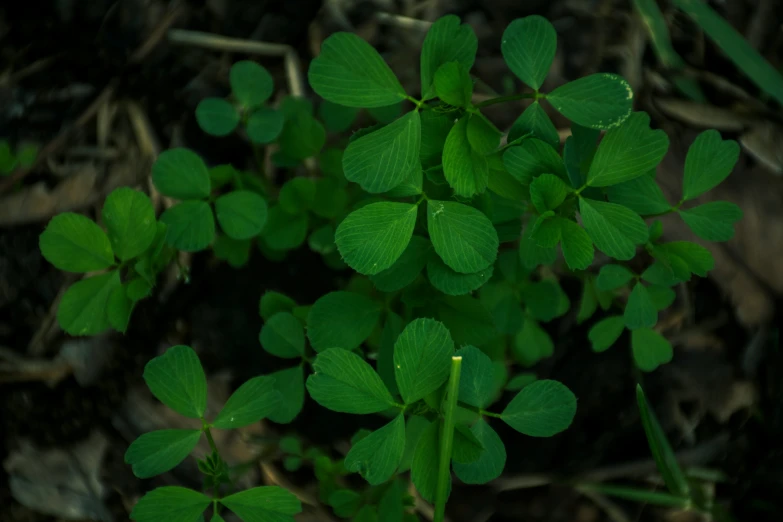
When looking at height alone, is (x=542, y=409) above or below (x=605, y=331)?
above

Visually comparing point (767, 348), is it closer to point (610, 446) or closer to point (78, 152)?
point (610, 446)

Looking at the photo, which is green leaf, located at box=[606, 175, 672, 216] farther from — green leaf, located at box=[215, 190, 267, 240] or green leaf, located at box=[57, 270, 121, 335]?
green leaf, located at box=[57, 270, 121, 335]

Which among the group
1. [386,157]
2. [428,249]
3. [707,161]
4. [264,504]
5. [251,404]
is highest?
[386,157]

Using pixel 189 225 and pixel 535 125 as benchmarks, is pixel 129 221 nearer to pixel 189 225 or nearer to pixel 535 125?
pixel 189 225

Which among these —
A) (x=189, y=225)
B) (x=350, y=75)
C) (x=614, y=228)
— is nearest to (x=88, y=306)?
(x=189, y=225)

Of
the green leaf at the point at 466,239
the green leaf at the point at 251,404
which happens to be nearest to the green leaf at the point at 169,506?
the green leaf at the point at 251,404

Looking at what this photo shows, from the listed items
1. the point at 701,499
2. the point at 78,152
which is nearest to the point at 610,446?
the point at 701,499

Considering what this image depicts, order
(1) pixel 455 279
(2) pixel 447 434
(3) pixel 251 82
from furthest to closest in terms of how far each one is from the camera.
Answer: (3) pixel 251 82 < (1) pixel 455 279 < (2) pixel 447 434

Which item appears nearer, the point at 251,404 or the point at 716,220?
the point at 251,404
